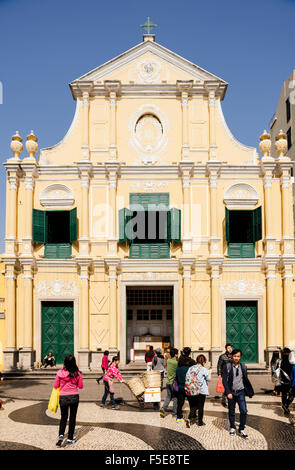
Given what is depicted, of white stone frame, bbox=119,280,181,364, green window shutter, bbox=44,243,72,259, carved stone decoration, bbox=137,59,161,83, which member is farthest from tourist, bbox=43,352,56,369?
carved stone decoration, bbox=137,59,161,83

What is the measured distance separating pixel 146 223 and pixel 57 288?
5.02 metres

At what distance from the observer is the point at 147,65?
25.7m

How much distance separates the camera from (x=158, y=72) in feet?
84.2

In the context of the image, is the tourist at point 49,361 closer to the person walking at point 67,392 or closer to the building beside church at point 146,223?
the building beside church at point 146,223

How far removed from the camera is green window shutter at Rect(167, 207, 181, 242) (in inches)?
945

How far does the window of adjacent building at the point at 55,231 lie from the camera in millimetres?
24191

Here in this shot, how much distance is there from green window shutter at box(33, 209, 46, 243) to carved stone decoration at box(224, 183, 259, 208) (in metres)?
8.42

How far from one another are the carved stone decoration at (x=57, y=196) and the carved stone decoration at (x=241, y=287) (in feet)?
26.4

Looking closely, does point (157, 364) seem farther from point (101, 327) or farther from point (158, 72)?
point (158, 72)

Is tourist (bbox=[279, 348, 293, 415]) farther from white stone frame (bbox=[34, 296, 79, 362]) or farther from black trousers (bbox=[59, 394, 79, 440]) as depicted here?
white stone frame (bbox=[34, 296, 79, 362])

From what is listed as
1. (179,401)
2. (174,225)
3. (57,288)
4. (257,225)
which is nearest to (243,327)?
(257,225)

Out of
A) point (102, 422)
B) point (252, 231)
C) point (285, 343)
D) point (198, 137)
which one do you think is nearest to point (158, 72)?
point (198, 137)

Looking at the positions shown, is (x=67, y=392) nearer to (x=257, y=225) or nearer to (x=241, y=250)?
(x=257, y=225)

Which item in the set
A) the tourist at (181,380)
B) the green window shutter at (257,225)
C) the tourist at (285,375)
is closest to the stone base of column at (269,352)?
the green window shutter at (257,225)
